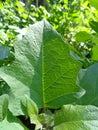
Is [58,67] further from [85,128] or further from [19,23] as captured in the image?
[19,23]

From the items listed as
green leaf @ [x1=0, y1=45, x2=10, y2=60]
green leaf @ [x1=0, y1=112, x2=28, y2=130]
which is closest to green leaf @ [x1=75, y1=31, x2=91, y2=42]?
green leaf @ [x1=0, y1=45, x2=10, y2=60]

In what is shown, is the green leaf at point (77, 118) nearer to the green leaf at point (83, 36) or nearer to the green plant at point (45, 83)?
the green plant at point (45, 83)

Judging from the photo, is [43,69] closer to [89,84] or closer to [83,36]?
[89,84]

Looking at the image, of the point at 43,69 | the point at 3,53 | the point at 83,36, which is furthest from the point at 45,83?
the point at 83,36

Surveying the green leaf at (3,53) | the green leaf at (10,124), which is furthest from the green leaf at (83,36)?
the green leaf at (10,124)

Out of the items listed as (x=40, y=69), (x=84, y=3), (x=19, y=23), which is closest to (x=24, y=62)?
(x=40, y=69)

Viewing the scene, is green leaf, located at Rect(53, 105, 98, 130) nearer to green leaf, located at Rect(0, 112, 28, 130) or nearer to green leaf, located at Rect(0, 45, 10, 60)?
green leaf, located at Rect(0, 112, 28, 130)

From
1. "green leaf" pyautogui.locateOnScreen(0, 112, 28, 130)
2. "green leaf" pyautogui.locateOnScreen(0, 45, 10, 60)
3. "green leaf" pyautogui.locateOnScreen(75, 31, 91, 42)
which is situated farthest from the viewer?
"green leaf" pyautogui.locateOnScreen(75, 31, 91, 42)
